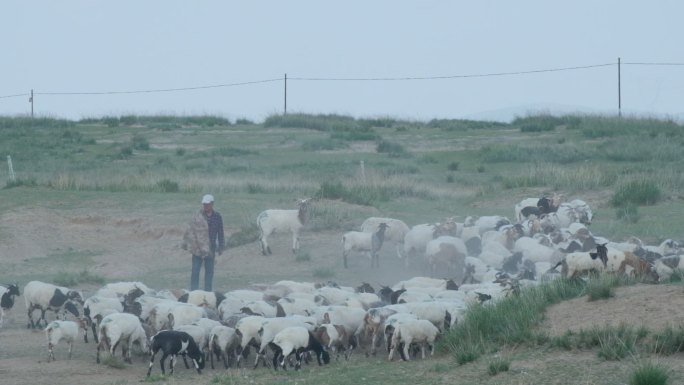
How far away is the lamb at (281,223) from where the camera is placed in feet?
85.3

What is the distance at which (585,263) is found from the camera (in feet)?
55.2

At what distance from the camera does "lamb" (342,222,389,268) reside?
24.2 metres

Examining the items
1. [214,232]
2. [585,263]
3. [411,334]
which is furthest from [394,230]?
[411,334]

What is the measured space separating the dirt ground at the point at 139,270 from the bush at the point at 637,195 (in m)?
7.09

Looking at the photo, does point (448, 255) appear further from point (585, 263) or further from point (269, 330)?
point (269, 330)

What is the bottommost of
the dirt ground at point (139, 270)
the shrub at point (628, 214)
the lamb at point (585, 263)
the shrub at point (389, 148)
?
the dirt ground at point (139, 270)

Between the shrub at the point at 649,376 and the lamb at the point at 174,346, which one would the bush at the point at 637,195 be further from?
the shrub at the point at 649,376

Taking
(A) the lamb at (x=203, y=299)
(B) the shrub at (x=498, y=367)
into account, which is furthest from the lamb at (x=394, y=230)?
(B) the shrub at (x=498, y=367)

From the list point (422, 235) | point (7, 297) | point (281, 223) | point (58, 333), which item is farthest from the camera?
point (281, 223)

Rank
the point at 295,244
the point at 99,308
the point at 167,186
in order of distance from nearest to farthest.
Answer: the point at 99,308 < the point at 295,244 < the point at 167,186

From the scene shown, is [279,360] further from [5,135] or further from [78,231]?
[5,135]

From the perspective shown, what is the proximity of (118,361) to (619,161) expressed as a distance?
92.5 feet

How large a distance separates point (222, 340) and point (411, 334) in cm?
250

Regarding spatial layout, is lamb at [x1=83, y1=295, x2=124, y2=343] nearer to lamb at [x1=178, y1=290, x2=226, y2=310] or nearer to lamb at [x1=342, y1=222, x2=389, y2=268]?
lamb at [x1=178, y1=290, x2=226, y2=310]
